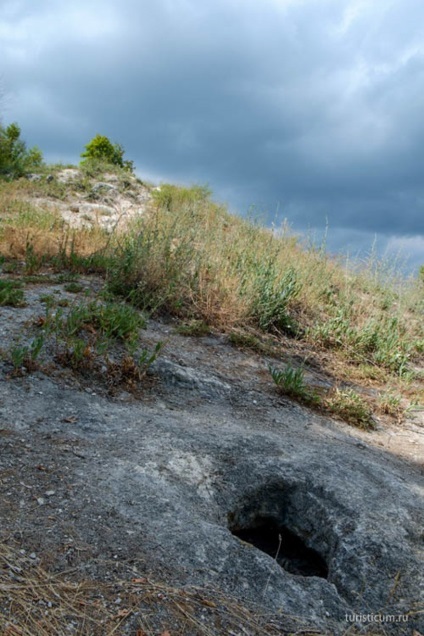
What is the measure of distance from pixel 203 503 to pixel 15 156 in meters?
17.4

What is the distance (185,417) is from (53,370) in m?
1.00

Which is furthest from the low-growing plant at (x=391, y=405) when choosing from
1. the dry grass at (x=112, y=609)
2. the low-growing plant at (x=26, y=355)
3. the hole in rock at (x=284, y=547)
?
the dry grass at (x=112, y=609)

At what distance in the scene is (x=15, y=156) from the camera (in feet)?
56.7

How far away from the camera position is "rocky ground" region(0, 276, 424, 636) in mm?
1934

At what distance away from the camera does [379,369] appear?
612 centimetres

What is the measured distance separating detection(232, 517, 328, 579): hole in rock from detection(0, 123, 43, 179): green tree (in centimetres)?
1515

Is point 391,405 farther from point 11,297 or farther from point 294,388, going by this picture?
point 11,297

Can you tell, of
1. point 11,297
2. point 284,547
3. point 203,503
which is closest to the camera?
point 203,503

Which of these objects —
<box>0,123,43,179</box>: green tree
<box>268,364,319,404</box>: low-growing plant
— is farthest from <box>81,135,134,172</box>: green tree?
<box>268,364,319,404</box>: low-growing plant

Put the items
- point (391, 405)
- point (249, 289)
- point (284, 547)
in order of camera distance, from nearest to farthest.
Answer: point (284, 547), point (391, 405), point (249, 289)

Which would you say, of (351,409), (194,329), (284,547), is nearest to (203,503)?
(284,547)

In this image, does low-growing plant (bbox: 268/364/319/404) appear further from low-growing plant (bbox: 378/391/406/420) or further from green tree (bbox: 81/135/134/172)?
green tree (bbox: 81/135/134/172)

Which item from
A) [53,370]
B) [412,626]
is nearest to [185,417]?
[53,370]

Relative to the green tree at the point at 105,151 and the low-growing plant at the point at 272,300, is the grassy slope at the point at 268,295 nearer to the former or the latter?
the low-growing plant at the point at 272,300
